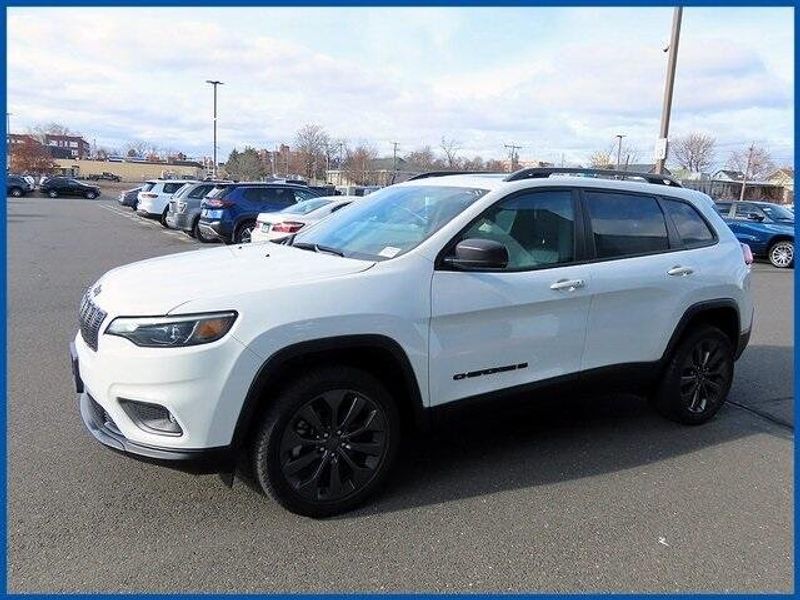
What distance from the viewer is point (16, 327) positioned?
6.57 m

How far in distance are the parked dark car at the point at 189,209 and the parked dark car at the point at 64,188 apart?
116 ft

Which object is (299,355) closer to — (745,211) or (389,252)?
(389,252)

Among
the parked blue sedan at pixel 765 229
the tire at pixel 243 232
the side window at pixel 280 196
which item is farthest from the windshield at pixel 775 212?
the tire at pixel 243 232

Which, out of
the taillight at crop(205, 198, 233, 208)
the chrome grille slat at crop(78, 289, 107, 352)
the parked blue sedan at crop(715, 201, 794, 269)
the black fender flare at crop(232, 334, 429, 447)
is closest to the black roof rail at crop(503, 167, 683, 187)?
the black fender flare at crop(232, 334, 429, 447)

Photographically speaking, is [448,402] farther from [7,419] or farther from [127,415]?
[7,419]

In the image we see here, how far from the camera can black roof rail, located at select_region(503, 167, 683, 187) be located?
12.9ft

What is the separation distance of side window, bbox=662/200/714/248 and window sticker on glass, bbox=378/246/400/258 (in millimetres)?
2298

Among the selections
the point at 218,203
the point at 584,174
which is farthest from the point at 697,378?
the point at 218,203

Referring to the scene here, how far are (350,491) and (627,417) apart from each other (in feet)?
8.14

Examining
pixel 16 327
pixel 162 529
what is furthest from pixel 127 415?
pixel 16 327

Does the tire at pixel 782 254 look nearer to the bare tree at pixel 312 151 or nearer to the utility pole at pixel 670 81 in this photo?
the utility pole at pixel 670 81

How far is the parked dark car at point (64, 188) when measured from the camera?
4844 centimetres

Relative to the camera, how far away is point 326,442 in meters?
3.10

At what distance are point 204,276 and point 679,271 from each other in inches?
125
